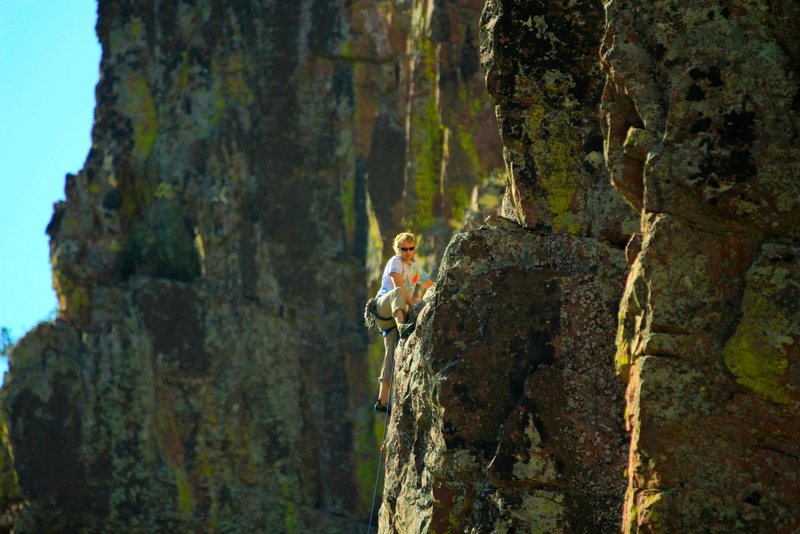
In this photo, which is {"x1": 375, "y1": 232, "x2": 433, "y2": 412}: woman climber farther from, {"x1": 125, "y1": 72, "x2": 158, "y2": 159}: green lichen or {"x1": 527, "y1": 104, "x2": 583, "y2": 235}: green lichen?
{"x1": 125, "y1": 72, "x2": 158, "y2": 159}: green lichen

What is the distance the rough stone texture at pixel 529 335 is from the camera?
580 inches

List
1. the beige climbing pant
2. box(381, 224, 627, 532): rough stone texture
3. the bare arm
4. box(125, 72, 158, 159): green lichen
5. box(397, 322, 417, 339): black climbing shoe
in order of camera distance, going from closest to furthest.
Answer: box(381, 224, 627, 532): rough stone texture < box(397, 322, 417, 339): black climbing shoe < the beige climbing pant < the bare arm < box(125, 72, 158, 159): green lichen

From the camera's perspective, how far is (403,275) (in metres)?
18.3

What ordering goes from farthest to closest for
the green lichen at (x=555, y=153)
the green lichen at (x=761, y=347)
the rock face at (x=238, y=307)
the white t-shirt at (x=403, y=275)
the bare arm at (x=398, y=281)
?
the rock face at (x=238, y=307), the white t-shirt at (x=403, y=275), the bare arm at (x=398, y=281), the green lichen at (x=555, y=153), the green lichen at (x=761, y=347)

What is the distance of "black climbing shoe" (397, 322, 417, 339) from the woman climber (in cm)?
19

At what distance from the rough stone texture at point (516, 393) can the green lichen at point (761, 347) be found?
7.72 feet

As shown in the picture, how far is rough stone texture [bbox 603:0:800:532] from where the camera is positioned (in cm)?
1225

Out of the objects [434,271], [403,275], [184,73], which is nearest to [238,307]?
[184,73]

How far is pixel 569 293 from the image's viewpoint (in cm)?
1527

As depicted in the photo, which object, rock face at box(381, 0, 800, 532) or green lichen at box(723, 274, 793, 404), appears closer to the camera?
green lichen at box(723, 274, 793, 404)

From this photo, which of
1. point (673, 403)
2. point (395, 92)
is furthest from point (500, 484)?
point (395, 92)

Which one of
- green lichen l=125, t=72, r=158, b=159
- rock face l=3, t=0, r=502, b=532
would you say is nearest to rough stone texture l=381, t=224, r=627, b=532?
rock face l=3, t=0, r=502, b=532

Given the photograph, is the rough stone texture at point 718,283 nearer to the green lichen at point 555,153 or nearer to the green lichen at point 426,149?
the green lichen at point 555,153

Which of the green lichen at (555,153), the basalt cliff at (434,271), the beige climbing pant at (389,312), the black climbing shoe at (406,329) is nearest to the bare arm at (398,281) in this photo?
the beige climbing pant at (389,312)
